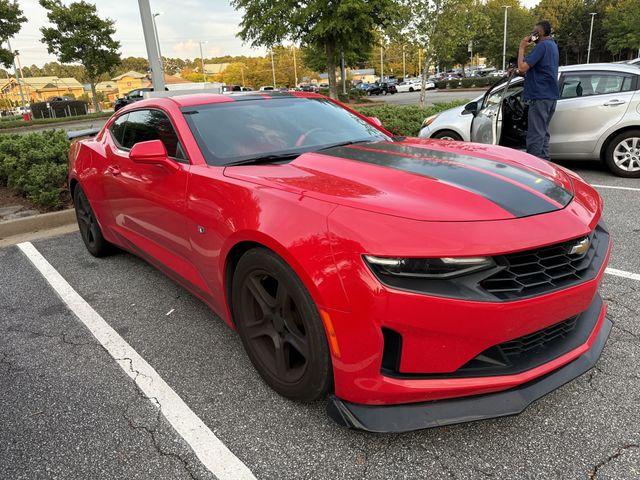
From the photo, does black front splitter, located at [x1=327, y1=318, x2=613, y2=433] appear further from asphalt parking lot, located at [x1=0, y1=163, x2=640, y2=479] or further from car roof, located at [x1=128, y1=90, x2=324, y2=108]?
car roof, located at [x1=128, y1=90, x2=324, y2=108]

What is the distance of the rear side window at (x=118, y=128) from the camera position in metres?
3.90

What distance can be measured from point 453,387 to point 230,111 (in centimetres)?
223

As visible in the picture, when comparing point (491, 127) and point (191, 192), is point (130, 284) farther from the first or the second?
point (491, 127)

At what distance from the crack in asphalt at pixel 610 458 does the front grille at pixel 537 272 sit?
0.69m

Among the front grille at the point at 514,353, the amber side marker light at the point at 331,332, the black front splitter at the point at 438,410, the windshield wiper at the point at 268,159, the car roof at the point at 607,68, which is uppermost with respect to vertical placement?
the car roof at the point at 607,68

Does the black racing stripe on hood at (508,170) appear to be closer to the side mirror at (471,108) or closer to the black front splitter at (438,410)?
the black front splitter at (438,410)

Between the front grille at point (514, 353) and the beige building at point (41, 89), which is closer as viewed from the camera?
the front grille at point (514, 353)

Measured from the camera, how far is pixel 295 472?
1910 millimetres

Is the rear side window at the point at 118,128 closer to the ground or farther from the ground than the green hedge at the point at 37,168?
farther from the ground

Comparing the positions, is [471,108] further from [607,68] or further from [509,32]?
[509,32]

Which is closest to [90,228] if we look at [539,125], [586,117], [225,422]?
[225,422]

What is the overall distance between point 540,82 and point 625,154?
67.1 inches

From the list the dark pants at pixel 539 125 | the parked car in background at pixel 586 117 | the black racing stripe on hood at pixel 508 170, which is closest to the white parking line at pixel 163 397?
the black racing stripe on hood at pixel 508 170

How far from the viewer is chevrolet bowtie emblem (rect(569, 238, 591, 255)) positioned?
197 centimetres
